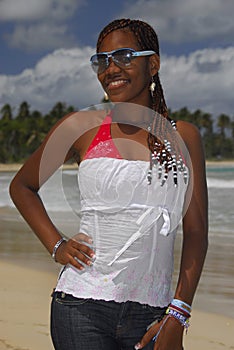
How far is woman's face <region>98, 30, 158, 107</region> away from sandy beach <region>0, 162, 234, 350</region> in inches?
110

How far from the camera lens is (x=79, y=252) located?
69.5 inches

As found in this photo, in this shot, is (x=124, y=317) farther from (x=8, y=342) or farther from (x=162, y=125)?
(x=8, y=342)

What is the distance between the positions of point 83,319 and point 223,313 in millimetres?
3862

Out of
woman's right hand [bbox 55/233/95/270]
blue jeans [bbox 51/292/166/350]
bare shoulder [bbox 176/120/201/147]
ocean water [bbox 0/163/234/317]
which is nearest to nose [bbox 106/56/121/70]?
bare shoulder [bbox 176/120/201/147]

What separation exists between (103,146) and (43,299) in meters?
4.13

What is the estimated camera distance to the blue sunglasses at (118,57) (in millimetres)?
1815

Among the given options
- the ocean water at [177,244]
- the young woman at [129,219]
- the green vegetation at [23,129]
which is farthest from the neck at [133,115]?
the green vegetation at [23,129]

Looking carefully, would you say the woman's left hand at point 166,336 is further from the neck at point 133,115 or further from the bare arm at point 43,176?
the neck at point 133,115

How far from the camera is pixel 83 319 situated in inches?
67.9

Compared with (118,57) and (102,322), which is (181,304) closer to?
(102,322)

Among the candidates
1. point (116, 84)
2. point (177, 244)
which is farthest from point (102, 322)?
point (177, 244)

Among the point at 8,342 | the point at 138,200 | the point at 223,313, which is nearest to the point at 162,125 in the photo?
the point at 138,200

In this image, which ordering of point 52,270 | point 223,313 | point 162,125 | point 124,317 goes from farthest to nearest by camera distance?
point 52,270, point 223,313, point 162,125, point 124,317

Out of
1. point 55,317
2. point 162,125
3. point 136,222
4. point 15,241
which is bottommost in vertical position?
point 15,241
